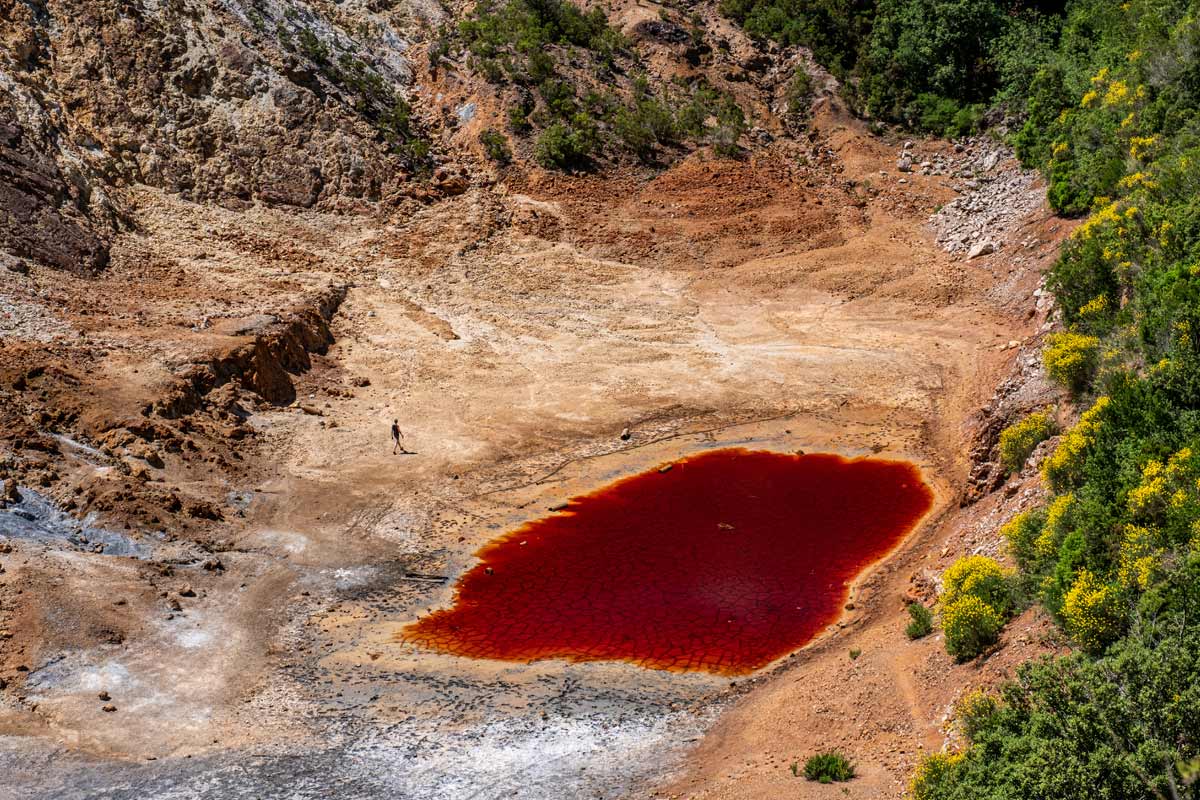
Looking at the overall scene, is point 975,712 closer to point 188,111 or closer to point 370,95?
point 188,111

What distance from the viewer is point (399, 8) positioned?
157ft

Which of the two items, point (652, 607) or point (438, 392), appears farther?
point (438, 392)

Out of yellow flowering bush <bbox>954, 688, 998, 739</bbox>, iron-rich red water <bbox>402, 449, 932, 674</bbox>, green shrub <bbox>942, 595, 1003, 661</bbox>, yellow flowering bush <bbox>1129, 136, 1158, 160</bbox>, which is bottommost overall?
iron-rich red water <bbox>402, 449, 932, 674</bbox>

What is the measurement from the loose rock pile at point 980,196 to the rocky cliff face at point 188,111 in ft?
62.0

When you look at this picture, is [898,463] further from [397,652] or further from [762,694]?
[397,652]

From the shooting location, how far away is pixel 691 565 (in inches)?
829

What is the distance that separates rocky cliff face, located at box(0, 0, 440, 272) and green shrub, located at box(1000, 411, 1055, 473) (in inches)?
1005

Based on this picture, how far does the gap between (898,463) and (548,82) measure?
78.9ft

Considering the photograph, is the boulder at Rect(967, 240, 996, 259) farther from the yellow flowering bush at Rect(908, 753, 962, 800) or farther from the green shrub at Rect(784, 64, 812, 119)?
the yellow flowering bush at Rect(908, 753, 962, 800)

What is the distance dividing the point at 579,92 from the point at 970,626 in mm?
33829

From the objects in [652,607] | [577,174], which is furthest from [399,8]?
[652,607]

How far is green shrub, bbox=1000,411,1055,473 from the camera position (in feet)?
62.0

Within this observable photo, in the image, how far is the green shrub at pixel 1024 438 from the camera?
18.9 meters

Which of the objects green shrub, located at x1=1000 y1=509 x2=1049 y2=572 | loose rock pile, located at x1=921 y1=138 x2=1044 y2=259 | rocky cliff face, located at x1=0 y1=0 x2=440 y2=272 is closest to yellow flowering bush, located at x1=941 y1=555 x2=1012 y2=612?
green shrub, located at x1=1000 y1=509 x2=1049 y2=572
